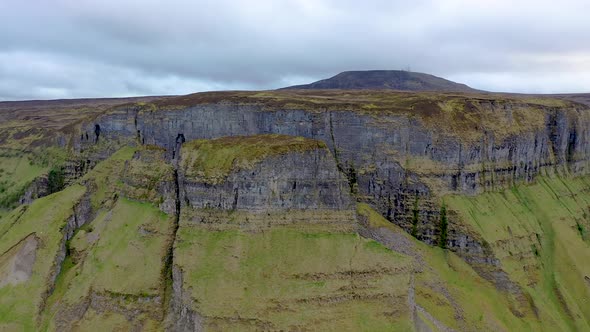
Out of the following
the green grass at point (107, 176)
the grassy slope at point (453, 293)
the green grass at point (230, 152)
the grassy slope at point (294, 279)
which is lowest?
the grassy slope at point (453, 293)

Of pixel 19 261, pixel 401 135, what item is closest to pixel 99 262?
pixel 19 261

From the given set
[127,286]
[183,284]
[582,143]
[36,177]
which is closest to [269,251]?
[183,284]

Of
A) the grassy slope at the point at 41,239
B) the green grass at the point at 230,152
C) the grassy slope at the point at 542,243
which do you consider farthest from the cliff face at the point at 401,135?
the grassy slope at the point at 41,239

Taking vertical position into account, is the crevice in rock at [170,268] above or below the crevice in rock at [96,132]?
below

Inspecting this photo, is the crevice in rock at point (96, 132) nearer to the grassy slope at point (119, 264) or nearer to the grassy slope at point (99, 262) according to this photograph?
the grassy slope at point (99, 262)

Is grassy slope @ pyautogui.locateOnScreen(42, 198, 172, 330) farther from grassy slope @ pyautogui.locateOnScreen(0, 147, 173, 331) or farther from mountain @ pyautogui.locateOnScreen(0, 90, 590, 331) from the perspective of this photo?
mountain @ pyautogui.locateOnScreen(0, 90, 590, 331)

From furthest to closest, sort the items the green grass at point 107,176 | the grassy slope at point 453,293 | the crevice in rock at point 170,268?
the green grass at point 107,176
the grassy slope at point 453,293
the crevice in rock at point 170,268

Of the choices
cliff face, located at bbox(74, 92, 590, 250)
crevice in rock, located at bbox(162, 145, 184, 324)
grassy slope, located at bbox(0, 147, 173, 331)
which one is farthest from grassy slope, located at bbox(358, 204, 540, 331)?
grassy slope, located at bbox(0, 147, 173, 331)

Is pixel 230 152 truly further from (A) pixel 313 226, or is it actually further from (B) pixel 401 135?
(B) pixel 401 135
